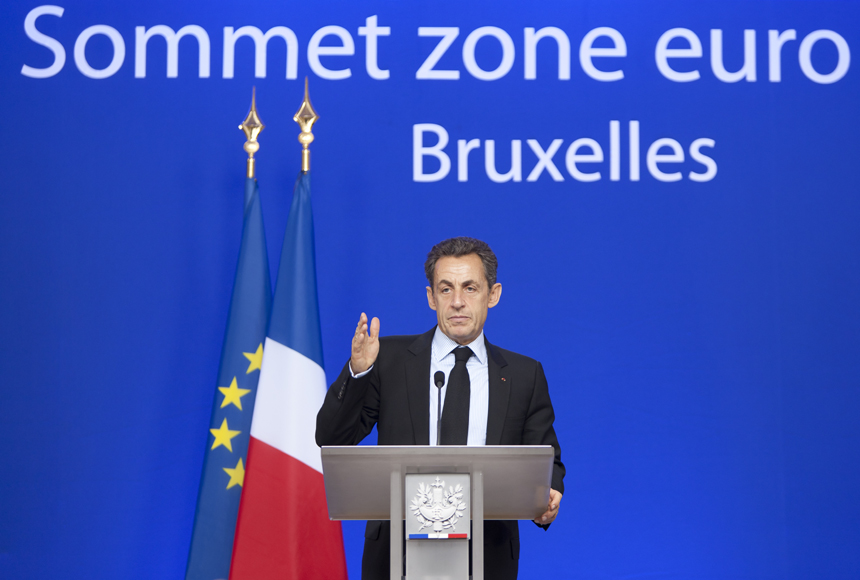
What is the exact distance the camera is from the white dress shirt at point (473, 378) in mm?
2453

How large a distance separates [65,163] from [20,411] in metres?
1.10

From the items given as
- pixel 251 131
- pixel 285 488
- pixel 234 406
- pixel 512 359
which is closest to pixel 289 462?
pixel 285 488

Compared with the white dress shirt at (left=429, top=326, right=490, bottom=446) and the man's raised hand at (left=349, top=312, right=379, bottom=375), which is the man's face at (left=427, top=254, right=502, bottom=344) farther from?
the man's raised hand at (left=349, top=312, right=379, bottom=375)

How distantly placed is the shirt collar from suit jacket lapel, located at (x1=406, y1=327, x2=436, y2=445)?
0.02 m

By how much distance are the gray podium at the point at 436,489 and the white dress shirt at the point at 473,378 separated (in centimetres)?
47

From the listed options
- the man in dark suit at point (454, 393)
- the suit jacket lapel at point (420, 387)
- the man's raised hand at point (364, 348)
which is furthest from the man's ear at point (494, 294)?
the man's raised hand at point (364, 348)

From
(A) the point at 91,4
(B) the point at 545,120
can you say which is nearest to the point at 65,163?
(A) the point at 91,4

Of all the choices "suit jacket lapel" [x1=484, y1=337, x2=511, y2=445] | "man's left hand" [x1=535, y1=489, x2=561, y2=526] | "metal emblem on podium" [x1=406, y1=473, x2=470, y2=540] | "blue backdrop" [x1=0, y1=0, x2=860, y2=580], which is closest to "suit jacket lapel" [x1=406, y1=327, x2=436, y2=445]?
"suit jacket lapel" [x1=484, y1=337, x2=511, y2=445]

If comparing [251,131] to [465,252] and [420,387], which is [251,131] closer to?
[465,252]

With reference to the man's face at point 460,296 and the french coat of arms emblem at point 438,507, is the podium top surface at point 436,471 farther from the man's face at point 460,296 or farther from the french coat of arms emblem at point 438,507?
the man's face at point 460,296

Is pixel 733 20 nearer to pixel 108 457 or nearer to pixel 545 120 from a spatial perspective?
pixel 545 120

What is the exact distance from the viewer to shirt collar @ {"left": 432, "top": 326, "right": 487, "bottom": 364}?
254 cm

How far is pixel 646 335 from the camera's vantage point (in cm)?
388

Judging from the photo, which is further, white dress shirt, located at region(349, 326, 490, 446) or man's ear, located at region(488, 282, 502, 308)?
man's ear, located at region(488, 282, 502, 308)
